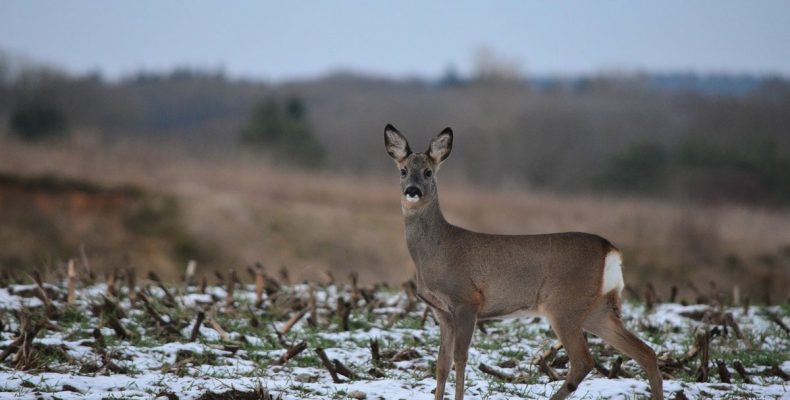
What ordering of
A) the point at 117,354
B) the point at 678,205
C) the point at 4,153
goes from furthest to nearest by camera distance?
the point at 678,205, the point at 4,153, the point at 117,354

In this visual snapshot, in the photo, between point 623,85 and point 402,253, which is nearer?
point 402,253

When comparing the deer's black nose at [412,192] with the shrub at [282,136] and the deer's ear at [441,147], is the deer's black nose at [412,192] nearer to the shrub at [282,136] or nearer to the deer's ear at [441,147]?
the deer's ear at [441,147]

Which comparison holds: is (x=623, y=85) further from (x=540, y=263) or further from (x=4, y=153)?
(x=540, y=263)

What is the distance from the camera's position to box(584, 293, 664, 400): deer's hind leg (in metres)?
6.12

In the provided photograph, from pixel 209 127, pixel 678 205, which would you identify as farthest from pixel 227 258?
pixel 209 127

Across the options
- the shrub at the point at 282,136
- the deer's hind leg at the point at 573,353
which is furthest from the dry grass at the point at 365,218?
the deer's hind leg at the point at 573,353

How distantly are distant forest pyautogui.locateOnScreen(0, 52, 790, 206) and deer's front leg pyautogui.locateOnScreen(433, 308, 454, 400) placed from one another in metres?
34.7

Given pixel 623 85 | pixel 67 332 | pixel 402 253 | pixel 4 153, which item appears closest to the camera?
pixel 67 332

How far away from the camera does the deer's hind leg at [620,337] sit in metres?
6.12

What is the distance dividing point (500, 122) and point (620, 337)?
64.2 m

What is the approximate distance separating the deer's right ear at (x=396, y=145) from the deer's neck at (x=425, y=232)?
16.2 inches

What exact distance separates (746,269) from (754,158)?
23420mm

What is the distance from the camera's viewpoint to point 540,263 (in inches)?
247

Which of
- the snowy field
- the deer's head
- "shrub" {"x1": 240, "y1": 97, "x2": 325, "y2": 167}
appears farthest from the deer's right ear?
"shrub" {"x1": 240, "y1": 97, "x2": 325, "y2": 167}
